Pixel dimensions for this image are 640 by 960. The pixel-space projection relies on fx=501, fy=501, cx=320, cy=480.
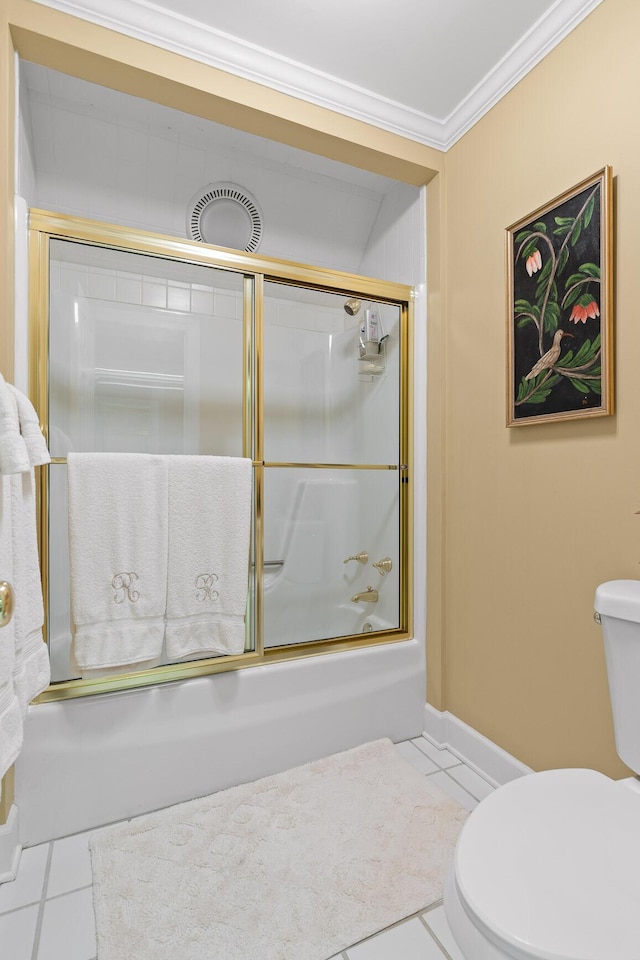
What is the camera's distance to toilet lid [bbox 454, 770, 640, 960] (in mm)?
659

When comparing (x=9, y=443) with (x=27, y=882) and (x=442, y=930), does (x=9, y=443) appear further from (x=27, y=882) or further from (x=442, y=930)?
(x=442, y=930)

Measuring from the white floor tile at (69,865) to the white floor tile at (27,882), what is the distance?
0.08 feet

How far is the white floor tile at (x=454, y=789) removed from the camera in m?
1.49

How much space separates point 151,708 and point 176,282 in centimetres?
→ 133

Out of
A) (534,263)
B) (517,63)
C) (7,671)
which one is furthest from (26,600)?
(517,63)

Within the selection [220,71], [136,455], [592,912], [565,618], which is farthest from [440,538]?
[220,71]

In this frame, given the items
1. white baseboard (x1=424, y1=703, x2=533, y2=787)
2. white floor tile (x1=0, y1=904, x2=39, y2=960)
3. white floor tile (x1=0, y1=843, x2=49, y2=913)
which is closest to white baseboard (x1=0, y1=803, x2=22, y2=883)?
white floor tile (x1=0, y1=843, x2=49, y2=913)

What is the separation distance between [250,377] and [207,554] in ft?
2.01

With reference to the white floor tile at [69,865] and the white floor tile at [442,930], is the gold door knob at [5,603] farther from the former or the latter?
the white floor tile at [442,930]

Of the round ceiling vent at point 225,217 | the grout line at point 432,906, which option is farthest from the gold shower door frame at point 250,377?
the grout line at point 432,906

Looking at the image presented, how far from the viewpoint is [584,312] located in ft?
4.21

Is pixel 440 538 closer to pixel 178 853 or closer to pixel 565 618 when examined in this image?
pixel 565 618

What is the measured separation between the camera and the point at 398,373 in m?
1.97

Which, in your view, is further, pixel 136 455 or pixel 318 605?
pixel 318 605
